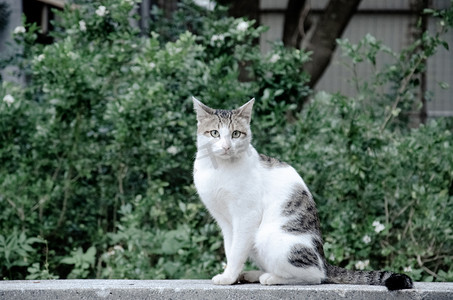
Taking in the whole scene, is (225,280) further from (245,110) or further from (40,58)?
(40,58)

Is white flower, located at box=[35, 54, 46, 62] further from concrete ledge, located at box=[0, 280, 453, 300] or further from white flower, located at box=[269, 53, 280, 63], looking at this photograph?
concrete ledge, located at box=[0, 280, 453, 300]

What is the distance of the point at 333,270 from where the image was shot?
9.73 ft

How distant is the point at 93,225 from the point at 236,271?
1.86 meters

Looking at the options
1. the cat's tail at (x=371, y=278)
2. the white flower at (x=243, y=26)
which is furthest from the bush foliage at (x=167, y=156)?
the cat's tail at (x=371, y=278)

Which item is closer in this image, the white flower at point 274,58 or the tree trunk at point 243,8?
the white flower at point 274,58

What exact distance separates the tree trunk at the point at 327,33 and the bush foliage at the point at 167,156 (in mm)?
1586

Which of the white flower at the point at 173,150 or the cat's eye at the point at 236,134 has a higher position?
the cat's eye at the point at 236,134

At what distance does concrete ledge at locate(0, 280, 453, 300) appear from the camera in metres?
2.71

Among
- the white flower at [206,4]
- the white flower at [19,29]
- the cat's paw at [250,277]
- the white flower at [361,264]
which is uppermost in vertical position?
the white flower at [206,4]

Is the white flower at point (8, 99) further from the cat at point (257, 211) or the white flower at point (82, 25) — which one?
the cat at point (257, 211)

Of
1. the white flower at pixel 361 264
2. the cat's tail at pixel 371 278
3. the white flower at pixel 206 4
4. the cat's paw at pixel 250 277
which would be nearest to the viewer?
the cat's tail at pixel 371 278

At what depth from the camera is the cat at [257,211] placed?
9.18 ft

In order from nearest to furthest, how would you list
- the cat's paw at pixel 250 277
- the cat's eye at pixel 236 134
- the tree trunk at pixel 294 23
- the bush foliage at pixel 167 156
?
the cat's eye at pixel 236 134 < the cat's paw at pixel 250 277 < the bush foliage at pixel 167 156 < the tree trunk at pixel 294 23

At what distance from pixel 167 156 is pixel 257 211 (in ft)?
5.27
